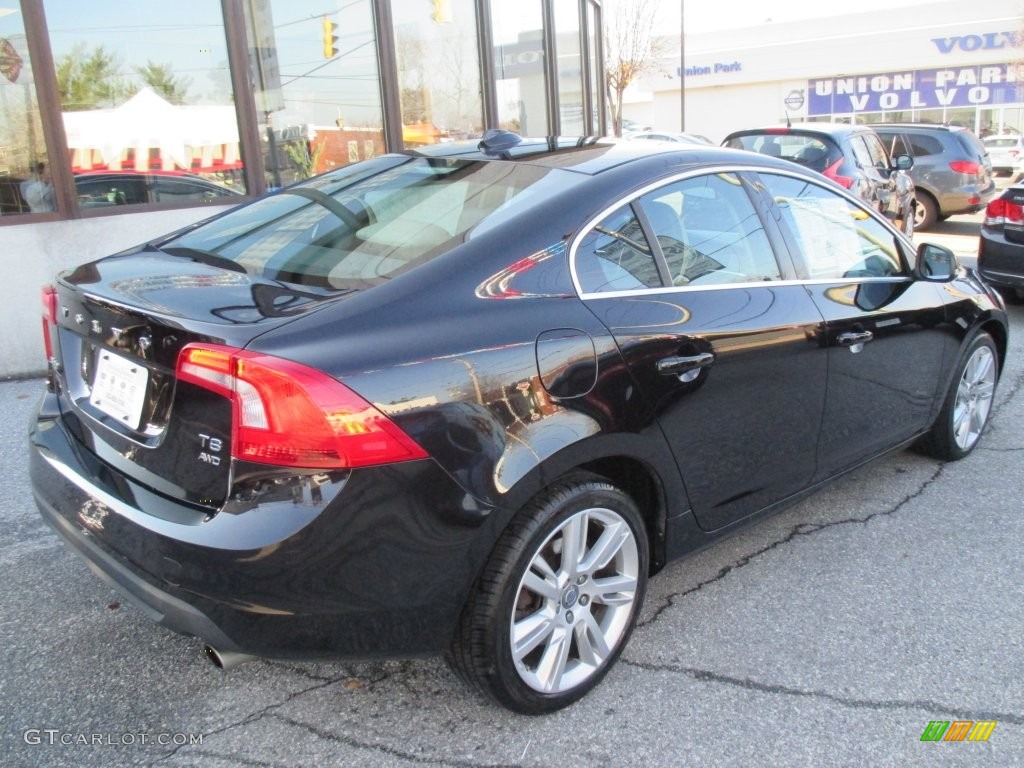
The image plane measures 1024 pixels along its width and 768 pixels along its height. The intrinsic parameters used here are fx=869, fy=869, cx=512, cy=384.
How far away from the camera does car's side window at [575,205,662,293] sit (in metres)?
2.57

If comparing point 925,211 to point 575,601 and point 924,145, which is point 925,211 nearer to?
point 924,145

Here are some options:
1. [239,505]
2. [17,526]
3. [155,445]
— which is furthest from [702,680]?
[17,526]

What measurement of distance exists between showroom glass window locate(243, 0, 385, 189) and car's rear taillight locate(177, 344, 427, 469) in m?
6.15

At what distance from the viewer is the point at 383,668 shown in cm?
276

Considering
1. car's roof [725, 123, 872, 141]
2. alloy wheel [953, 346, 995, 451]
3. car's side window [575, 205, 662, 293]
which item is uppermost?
car's roof [725, 123, 872, 141]

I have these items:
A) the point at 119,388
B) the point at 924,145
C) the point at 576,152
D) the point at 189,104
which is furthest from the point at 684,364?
the point at 924,145

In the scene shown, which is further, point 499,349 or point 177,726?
point 177,726

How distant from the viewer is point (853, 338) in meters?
3.37

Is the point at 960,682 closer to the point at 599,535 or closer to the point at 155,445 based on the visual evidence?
the point at 599,535

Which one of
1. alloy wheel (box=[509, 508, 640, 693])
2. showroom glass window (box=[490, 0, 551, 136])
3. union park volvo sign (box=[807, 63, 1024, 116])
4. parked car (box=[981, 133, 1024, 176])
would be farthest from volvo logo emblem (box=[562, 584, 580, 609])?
union park volvo sign (box=[807, 63, 1024, 116])

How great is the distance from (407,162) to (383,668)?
1805 mm

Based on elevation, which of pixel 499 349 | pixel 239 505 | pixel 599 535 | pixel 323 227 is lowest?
pixel 599 535

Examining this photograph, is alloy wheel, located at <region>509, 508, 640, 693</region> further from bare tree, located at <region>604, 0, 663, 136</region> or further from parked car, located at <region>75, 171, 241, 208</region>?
bare tree, located at <region>604, 0, 663, 136</region>

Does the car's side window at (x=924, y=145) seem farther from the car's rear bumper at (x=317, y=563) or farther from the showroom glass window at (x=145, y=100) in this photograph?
the car's rear bumper at (x=317, y=563)
